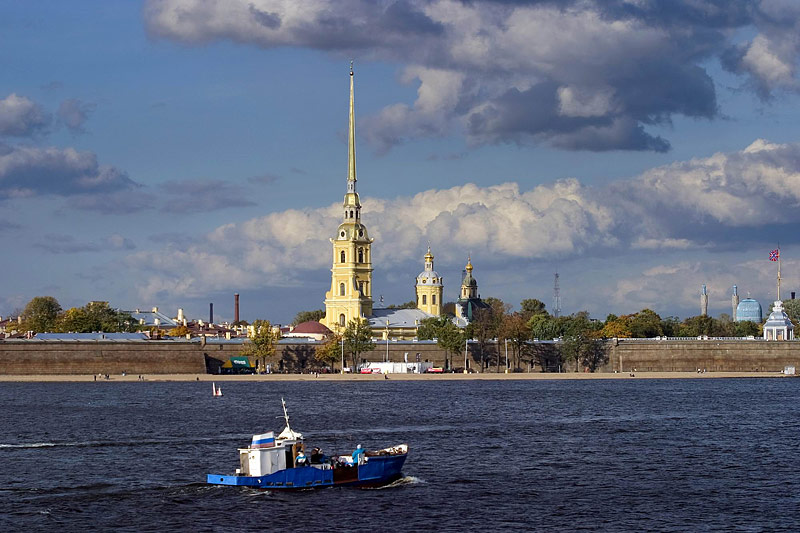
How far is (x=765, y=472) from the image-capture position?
207 feet

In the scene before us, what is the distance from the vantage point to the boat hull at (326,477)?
180ft

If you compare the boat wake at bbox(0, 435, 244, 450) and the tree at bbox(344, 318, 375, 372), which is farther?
the tree at bbox(344, 318, 375, 372)

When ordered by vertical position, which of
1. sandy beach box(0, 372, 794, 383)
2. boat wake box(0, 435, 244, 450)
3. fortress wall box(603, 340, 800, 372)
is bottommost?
boat wake box(0, 435, 244, 450)

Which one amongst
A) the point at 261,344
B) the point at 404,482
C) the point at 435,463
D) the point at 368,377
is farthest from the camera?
the point at 261,344

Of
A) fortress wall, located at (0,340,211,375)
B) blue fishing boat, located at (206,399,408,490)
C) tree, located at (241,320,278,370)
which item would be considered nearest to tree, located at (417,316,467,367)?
tree, located at (241,320,278,370)

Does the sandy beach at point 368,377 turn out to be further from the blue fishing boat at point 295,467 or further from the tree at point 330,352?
the blue fishing boat at point 295,467

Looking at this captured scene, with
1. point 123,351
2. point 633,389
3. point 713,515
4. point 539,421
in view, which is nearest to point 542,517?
Answer: point 713,515

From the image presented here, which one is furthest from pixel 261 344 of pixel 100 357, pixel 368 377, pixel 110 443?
pixel 110 443

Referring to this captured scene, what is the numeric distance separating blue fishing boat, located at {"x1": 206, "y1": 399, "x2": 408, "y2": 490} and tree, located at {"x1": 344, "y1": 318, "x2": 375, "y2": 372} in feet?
390

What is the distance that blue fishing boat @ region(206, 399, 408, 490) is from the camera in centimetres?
5475

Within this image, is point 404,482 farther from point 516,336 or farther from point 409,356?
point 409,356

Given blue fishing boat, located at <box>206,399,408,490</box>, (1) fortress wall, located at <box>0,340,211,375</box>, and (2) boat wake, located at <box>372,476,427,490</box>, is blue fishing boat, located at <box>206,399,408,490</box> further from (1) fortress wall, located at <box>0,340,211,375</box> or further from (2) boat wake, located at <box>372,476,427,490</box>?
(1) fortress wall, located at <box>0,340,211,375</box>

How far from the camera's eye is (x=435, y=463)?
65.2 meters

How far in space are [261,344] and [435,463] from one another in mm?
111967
